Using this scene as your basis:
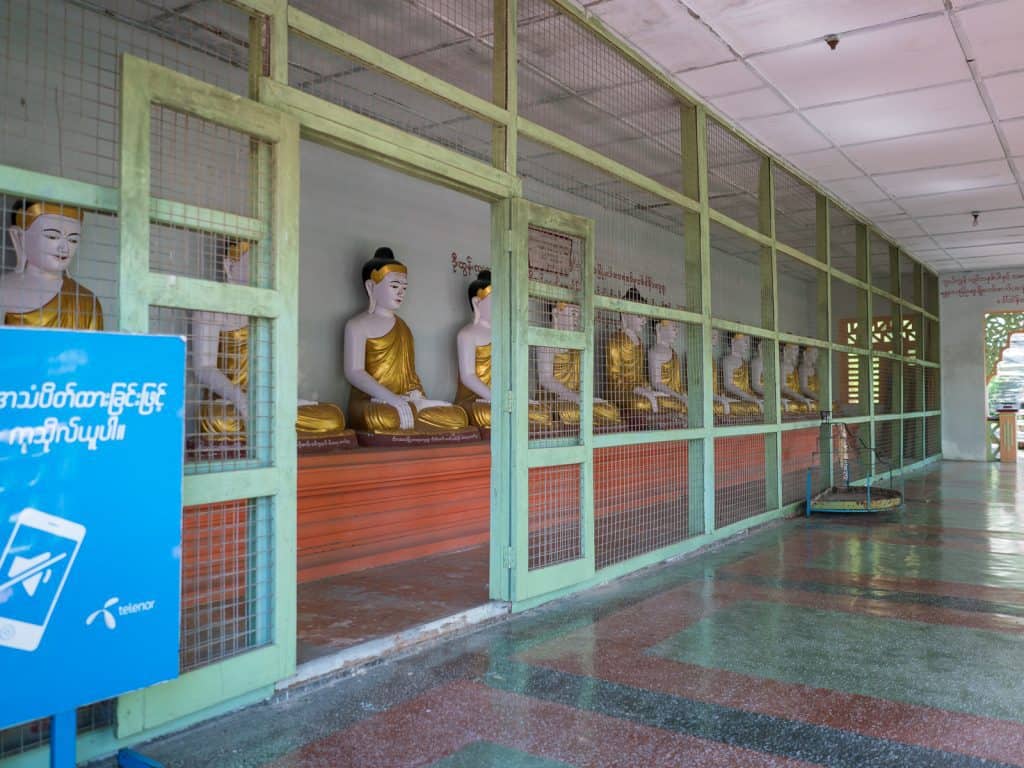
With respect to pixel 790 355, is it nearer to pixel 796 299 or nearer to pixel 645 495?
pixel 796 299

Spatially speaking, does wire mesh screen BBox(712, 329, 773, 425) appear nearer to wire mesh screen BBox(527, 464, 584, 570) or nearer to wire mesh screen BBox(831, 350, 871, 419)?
wire mesh screen BBox(831, 350, 871, 419)

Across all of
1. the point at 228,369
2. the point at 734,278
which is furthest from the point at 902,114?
the point at 734,278

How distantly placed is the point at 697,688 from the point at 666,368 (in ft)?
15.5

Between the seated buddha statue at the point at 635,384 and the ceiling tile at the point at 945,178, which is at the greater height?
the ceiling tile at the point at 945,178

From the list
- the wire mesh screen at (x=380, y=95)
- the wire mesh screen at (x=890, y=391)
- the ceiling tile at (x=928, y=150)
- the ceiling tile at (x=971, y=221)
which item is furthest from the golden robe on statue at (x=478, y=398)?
the wire mesh screen at (x=890, y=391)

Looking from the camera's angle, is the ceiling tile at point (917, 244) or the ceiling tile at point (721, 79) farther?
the ceiling tile at point (917, 244)

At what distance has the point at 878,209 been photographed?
805 cm

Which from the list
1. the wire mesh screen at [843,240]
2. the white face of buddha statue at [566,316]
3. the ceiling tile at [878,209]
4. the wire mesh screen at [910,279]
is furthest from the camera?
the wire mesh screen at [910,279]

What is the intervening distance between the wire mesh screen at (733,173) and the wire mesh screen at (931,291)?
469 centimetres

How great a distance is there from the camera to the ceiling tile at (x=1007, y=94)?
16.0ft

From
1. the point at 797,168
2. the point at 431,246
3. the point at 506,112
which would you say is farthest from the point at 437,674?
the point at 797,168

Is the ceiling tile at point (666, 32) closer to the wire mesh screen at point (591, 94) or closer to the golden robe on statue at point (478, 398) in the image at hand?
the wire mesh screen at point (591, 94)

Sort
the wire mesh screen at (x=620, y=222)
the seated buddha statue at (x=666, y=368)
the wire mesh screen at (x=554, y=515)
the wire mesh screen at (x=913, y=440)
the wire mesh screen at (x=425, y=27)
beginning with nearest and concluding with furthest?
the wire mesh screen at (x=554, y=515) < the wire mesh screen at (x=425, y=27) < the wire mesh screen at (x=620, y=222) < the seated buddha statue at (x=666, y=368) < the wire mesh screen at (x=913, y=440)

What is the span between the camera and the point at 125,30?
4.18 m
